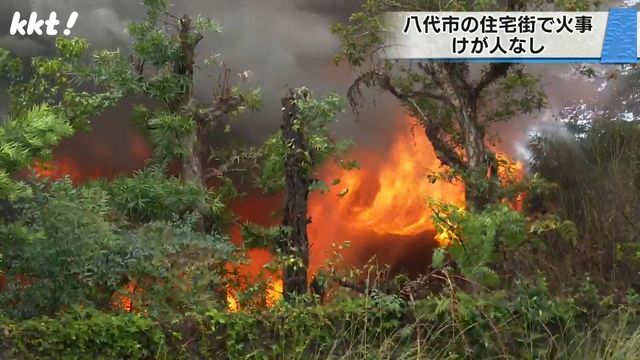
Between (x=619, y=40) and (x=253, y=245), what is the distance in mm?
5259

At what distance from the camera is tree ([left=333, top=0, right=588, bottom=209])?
1245 cm

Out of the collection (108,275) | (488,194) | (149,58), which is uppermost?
(149,58)

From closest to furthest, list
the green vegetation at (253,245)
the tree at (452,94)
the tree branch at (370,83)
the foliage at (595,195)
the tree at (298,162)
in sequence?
the green vegetation at (253,245)
the foliage at (595,195)
the tree at (298,162)
the tree at (452,94)
the tree branch at (370,83)

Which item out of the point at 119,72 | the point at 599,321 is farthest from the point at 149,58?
the point at 599,321

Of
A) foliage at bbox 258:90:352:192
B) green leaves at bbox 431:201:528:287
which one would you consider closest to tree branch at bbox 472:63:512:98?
foliage at bbox 258:90:352:192

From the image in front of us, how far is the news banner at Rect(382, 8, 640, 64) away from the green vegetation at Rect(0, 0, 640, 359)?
116 centimetres

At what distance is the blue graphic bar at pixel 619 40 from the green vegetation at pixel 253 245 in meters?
1.09

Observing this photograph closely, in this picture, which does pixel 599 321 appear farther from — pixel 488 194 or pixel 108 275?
pixel 488 194

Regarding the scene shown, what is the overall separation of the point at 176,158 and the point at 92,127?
4.38 ft

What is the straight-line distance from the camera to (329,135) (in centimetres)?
1059

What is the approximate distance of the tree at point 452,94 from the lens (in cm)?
1245

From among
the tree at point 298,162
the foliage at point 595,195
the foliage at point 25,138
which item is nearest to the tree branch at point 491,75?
the foliage at point 595,195

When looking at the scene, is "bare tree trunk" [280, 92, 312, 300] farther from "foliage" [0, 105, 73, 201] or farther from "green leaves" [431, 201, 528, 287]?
"foliage" [0, 105, 73, 201]

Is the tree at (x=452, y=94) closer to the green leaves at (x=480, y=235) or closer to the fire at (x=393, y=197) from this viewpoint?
the fire at (x=393, y=197)
